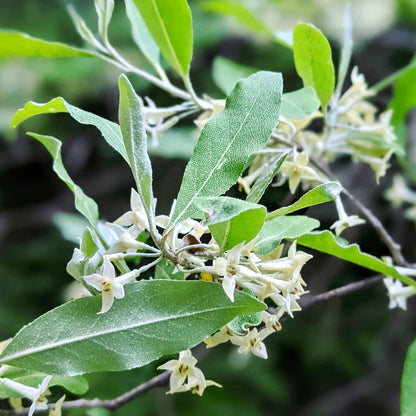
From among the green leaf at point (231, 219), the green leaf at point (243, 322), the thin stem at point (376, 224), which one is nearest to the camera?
the green leaf at point (231, 219)

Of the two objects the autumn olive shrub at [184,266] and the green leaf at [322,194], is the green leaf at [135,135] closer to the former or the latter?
the autumn olive shrub at [184,266]

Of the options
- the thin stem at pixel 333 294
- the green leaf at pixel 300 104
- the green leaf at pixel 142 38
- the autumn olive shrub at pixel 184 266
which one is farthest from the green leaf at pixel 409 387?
the green leaf at pixel 142 38

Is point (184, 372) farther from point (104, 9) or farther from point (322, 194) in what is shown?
point (104, 9)

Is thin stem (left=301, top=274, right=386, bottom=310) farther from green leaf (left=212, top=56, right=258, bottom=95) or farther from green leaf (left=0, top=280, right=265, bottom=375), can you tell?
green leaf (left=212, top=56, right=258, bottom=95)

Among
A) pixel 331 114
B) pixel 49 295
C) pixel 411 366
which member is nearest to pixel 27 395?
pixel 411 366

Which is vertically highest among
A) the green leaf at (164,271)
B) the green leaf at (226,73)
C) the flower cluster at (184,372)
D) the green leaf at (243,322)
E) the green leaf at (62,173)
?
the green leaf at (62,173)

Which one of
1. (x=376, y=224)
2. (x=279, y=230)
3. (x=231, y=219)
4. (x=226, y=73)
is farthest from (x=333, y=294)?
(x=226, y=73)

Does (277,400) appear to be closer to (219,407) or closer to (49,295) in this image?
(219,407)
